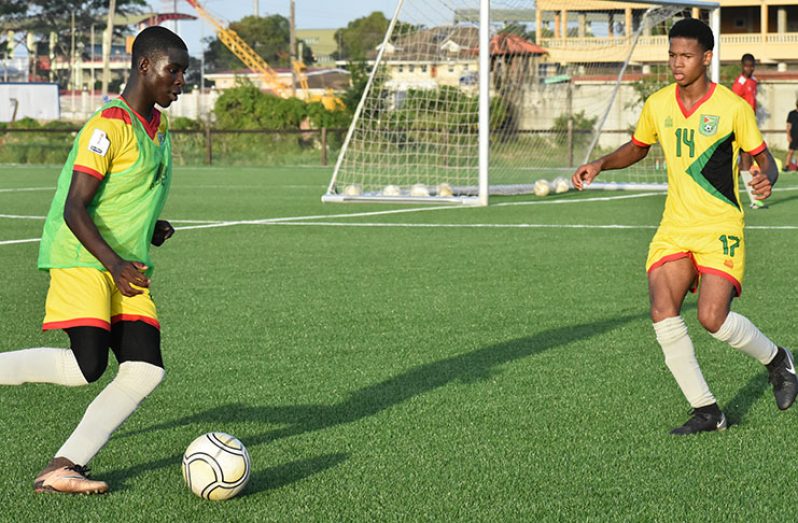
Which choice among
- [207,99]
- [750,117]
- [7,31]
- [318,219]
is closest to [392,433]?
[750,117]

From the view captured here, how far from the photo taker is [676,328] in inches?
227

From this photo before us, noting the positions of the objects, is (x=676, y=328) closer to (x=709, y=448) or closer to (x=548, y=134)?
(x=709, y=448)

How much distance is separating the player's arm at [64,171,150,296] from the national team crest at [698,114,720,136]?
2.56 meters

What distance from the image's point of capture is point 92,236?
4508 millimetres

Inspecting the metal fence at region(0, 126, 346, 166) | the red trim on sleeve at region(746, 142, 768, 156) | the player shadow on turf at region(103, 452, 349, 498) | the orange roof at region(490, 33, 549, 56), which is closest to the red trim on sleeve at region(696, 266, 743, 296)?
the red trim on sleeve at region(746, 142, 768, 156)

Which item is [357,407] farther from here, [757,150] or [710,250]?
[757,150]

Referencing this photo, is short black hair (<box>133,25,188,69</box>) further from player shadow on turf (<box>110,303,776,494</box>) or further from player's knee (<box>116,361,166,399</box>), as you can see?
player shadow on turf (<box>110,303,776,494</box>)

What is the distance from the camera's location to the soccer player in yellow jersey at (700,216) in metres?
5.71

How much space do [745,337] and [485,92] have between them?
1297cm

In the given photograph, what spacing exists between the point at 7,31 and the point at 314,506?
4139 inches

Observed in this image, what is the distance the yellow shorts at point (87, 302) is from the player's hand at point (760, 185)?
272 centimetres

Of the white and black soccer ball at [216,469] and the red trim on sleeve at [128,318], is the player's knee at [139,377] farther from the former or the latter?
the white and black soccer ball at [216,469]

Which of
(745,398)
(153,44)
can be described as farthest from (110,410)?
(745,398)

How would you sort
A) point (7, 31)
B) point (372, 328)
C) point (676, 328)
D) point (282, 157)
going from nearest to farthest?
point (676, 328)
point (372, 328)
point (282, 157)
point (7, 31)
